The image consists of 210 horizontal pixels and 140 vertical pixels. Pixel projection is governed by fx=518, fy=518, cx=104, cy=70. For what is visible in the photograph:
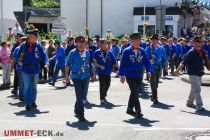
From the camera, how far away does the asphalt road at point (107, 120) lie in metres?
9.52

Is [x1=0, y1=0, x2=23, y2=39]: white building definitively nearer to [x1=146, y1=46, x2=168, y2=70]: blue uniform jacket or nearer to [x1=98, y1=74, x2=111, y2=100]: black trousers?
[x1=98, y1=74, x2=111, y2=100]: black trousers

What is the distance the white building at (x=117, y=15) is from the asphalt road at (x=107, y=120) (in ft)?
156

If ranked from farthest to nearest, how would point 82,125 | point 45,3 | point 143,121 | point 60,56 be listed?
point 45,3, point 60,56, point 143,121, point 82,125

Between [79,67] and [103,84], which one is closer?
[79,67]

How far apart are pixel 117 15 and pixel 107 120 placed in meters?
57.6

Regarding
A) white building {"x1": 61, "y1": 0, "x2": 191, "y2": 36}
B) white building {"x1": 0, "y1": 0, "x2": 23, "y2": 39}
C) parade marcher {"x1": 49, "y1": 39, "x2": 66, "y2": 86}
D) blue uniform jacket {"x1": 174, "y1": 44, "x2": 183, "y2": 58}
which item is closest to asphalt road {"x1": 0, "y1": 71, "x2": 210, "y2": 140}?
parade marcher {"x1": 49, "y1": 39, "x2": 66, "y2": 86}

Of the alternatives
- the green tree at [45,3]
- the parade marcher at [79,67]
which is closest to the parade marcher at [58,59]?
the parade marcher at [79,67]

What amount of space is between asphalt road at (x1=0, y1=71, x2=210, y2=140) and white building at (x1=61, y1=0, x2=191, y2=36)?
4767cm

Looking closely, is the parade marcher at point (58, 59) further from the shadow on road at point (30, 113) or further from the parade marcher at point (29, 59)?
the shadow on road at point (30, 113)

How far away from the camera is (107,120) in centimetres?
1118

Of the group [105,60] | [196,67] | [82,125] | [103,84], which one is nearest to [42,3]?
[105,60]

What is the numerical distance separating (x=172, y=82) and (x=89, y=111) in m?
9.30

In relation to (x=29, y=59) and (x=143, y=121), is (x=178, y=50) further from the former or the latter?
(x=143, y=121)

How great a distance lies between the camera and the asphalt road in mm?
9523
